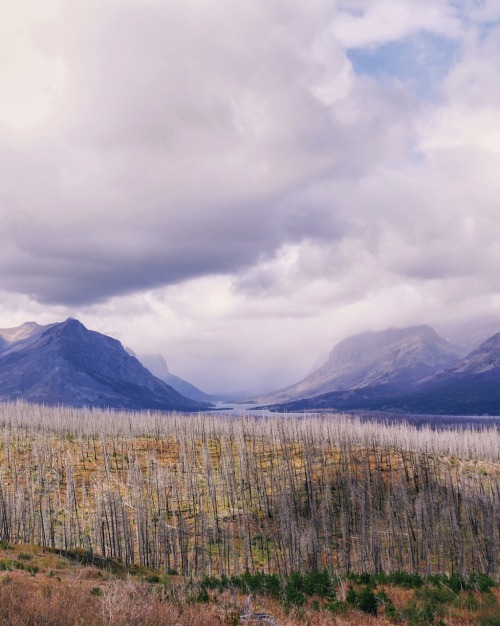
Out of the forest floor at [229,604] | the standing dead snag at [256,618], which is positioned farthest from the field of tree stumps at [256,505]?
the standing dead snag at [256,618]

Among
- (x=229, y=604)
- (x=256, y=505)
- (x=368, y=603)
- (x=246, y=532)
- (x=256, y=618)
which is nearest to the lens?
(x=256, y=618)

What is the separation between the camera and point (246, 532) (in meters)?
64.9

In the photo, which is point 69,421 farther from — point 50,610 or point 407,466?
point 50,610

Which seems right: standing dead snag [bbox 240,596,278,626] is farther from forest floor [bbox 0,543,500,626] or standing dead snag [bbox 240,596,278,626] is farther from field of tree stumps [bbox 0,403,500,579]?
field of tree stumps [bbox 0,403,500,579]

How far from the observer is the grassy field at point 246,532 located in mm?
22500

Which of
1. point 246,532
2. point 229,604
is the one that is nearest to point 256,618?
point 229,604

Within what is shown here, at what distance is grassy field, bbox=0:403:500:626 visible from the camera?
22.5 metres

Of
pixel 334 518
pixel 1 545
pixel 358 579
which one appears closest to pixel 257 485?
pixel 334 518

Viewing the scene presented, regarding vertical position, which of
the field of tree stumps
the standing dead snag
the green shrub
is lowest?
the field of tree stumps

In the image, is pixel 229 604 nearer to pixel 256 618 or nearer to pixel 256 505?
pixel 256 618

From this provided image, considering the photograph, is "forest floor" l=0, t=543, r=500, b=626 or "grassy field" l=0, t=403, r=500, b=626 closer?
"forest floor" l=0, t=543, r=500, b=626

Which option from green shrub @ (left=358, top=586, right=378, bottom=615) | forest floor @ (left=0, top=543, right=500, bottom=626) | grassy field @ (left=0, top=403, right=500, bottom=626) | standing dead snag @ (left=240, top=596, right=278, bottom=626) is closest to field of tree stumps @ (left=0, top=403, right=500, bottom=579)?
grassy field @ (left=0, top=403, right=500, bottom=626)

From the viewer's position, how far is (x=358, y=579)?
29891 millimetres

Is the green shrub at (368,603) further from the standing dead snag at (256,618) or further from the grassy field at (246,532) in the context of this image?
the standing dead snag at (256,618)
